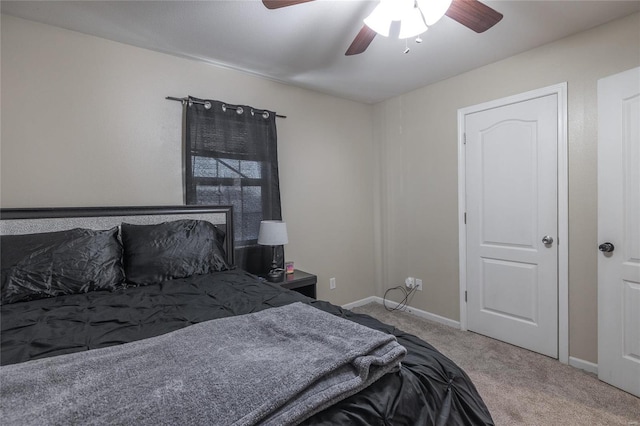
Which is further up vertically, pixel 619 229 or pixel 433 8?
pixel 433 8

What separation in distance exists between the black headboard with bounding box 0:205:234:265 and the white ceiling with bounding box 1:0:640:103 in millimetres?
1237

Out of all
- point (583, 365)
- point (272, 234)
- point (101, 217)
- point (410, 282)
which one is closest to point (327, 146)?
point (272, 234)

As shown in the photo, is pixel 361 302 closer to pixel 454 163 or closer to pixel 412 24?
pixel 454 163

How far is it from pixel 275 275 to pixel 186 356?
1930mm

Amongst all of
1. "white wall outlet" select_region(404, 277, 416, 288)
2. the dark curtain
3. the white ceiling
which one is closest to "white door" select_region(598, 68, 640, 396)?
the white ceiling

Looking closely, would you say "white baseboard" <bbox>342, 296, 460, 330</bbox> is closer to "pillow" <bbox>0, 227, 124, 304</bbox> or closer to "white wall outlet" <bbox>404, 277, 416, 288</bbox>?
"white wall outlet" <bbox>404, 277, 416, 288</bbox>

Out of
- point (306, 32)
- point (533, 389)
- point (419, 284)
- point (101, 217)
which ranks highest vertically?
point (306, 32)

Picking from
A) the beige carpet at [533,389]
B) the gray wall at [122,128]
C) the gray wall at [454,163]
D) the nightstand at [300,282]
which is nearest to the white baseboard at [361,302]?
the gray wall at [454,163]

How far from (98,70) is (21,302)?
163 cm

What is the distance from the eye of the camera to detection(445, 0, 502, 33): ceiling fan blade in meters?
1.57

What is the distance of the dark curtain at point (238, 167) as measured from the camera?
2.62 meters

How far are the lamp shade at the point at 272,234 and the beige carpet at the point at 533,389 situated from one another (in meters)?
1.62

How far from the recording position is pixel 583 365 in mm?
2314

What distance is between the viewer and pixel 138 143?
7.96 feet
